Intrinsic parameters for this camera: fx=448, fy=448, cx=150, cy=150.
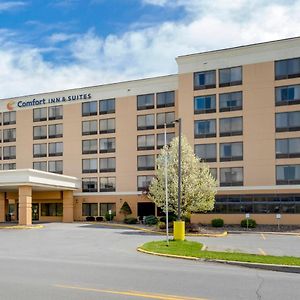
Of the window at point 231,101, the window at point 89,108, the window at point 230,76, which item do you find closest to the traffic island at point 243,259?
the window at point 231,101

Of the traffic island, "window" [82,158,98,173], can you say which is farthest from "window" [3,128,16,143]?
the traffic island

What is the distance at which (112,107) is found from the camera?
2105 inches

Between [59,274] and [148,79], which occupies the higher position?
[148,79]

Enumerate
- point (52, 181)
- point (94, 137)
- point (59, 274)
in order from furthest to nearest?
point (94, 137) → point (52, 181) → point (59, 274)

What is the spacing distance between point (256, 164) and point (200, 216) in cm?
759

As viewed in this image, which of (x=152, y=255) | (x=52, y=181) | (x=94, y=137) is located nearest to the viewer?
(x=152, y=255)

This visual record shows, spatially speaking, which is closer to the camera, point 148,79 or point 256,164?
point 256,164

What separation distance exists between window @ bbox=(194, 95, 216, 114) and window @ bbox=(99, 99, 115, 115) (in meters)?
11.4

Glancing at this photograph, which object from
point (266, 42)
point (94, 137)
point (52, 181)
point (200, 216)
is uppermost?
point (266, 42)

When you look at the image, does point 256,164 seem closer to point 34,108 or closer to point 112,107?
point 112,107

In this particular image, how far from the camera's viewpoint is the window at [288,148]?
42812 mm

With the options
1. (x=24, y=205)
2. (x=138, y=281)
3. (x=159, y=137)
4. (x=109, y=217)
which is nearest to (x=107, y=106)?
(x=159, y=137)

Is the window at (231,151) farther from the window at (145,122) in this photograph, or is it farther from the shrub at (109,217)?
the shrub at (109,217)

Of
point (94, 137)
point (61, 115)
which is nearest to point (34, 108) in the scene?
point (61, 115)
